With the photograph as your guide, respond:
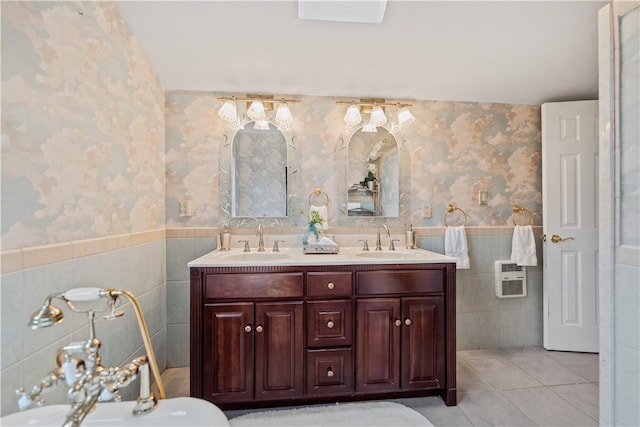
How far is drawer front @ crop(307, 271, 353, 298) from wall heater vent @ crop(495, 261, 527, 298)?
1521 mm

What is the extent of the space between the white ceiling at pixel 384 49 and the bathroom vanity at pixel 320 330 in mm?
1323

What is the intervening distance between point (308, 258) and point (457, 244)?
1.28 meters

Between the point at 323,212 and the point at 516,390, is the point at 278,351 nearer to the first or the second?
the point at 323,212

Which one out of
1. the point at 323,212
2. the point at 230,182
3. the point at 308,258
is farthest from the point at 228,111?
the point at 308,258

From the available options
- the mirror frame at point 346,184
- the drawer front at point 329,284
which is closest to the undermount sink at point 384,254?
the mirror frame at point 346,184

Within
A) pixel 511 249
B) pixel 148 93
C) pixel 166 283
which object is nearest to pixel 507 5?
pixel 511 249

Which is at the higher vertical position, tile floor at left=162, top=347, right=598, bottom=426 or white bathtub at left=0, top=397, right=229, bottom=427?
white bathtub at left=0, top=397, right=229, bottom=427

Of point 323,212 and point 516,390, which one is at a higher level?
point 323,212

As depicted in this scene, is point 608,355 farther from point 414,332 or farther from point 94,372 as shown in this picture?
point 94,372

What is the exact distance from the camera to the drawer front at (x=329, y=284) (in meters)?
1.75

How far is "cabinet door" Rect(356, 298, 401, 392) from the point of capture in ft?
5.78

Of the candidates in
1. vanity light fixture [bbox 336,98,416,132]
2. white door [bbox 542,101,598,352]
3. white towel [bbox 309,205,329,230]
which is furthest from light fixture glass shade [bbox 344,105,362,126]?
white door [bbox 542,101,598,352]

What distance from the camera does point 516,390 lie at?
194cm

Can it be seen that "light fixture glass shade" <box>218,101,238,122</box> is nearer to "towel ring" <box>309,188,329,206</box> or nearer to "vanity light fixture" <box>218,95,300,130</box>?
"vanity light fixture" <box>218,95,300,130</box>
